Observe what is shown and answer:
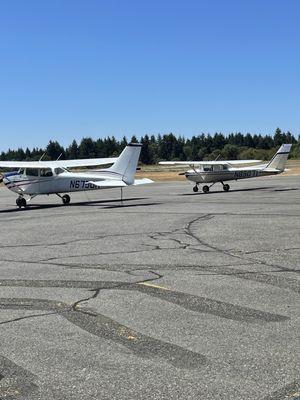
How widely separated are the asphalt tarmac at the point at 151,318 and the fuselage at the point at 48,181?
15237 mm

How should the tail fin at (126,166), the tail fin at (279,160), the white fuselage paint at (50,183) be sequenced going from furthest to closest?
1. the tail fin at (279,160)
2. the tail fin at (126,166)
3. the white fuselage paint at (50,183)

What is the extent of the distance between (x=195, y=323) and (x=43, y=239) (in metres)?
8.69

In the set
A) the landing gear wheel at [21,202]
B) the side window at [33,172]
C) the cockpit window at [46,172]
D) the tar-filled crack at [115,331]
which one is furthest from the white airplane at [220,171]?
the tar-filled crack at [115,331]

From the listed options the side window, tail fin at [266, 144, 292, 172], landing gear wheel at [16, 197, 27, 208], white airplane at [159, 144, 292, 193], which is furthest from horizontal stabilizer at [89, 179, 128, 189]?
tail fin at [266, 144, 292, 172]

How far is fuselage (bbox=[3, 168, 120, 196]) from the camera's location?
93.2 ft

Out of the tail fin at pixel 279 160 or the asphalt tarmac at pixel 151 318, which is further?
the tail fin at pixel 279 160

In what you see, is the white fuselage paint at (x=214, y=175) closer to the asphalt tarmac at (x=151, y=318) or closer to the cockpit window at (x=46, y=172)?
the cockpit window at (x=46, y=172)

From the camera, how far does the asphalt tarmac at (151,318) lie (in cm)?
445

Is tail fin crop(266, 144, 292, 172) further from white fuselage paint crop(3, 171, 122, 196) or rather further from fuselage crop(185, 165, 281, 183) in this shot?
white fuselage paint crop(3, 171, 122, 196)

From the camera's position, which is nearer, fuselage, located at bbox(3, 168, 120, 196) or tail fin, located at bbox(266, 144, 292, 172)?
fuselage, located at bbox(3, 168, 120, 196)

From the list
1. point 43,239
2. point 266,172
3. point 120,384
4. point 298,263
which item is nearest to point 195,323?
point 120,384

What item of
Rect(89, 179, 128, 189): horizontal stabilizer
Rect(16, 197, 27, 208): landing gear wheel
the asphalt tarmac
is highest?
Rect(89, 179, 128, 189): horizontal stabilizer

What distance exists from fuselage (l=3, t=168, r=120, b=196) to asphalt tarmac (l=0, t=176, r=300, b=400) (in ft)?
50.0

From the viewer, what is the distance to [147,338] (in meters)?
5.64
